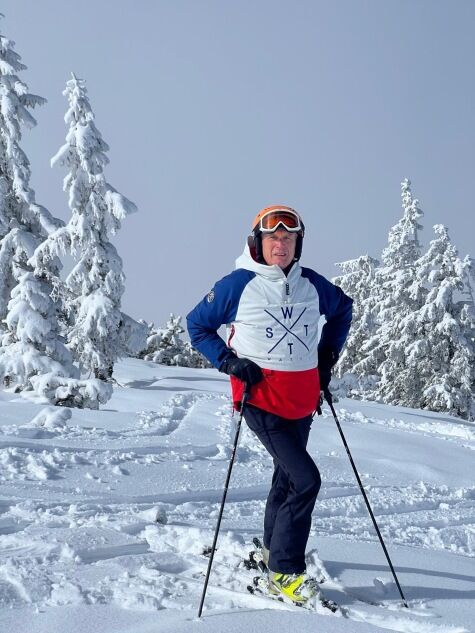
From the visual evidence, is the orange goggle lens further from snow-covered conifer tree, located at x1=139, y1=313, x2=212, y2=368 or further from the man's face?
snow-covered conifer tree, located at x1=139, y1=313, x2=212, y2=368

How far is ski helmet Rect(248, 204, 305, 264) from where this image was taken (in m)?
4.20

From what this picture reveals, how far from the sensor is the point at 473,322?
31078 mm

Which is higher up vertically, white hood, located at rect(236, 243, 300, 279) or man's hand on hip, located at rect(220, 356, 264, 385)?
white hood, located at rect(236, 243, 300, 279)

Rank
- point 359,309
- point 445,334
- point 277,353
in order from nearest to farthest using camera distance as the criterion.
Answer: point 277,353
point 445,334
point 359,309

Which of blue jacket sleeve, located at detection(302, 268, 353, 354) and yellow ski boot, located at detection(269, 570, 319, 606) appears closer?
yellow ski boot, located at detection(269, 570, 319, 606)

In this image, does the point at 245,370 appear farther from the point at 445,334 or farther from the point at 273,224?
the point at 445,334

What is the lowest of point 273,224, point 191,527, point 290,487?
point 191,527

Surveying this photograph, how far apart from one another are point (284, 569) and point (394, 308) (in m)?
33.5

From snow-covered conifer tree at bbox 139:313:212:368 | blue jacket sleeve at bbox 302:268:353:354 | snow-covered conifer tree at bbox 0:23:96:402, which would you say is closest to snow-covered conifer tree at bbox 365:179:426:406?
snow-covered conifer tree at bbox 139:313:212:368

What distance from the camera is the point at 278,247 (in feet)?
13.8

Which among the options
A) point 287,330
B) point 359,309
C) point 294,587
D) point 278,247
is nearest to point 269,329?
point 287,330

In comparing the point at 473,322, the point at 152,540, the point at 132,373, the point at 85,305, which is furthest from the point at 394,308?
the point at 152,540

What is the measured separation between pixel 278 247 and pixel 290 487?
1.60 metres

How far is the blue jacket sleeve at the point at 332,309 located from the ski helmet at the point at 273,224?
256 millimetres
